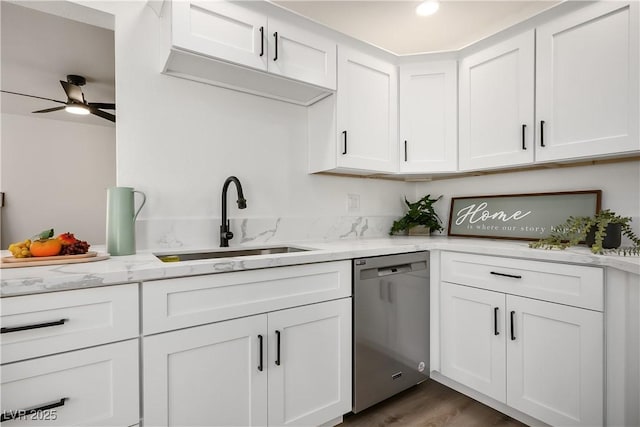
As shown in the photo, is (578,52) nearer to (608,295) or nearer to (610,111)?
(610,111)

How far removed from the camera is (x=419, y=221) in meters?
2.53

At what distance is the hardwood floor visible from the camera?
1.71 metres

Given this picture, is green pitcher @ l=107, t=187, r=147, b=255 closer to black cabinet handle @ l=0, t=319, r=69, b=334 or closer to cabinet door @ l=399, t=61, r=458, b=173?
black cabinet handle @ l=0, t=319, r=69, b=334

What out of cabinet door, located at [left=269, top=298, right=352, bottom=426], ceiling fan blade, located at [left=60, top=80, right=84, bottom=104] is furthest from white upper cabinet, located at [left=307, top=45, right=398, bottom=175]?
ceiling fan blade, located at [left=60, top=80, right=84, bottom=104]

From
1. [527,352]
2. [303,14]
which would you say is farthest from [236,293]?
[303,14]

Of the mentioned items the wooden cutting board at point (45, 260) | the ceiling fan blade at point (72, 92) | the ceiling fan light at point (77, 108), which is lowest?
the wooden cutting board at point (45, 260)

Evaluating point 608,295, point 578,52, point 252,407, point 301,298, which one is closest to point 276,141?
point 301,298

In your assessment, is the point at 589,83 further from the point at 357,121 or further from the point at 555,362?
the point at 555,362

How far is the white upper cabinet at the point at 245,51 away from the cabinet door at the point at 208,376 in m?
1.22

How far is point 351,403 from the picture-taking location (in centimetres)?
166

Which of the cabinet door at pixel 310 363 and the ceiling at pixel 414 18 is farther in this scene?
the ceiling at pixel 414 18

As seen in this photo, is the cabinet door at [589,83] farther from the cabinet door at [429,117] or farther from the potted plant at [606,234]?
the cabinet door at [429,117]

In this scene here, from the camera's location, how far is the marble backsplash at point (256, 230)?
5.64 ft

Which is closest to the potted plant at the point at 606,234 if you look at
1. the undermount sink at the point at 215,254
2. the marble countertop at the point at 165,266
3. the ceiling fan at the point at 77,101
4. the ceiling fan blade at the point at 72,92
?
the marble countertop at the point at 165,266
